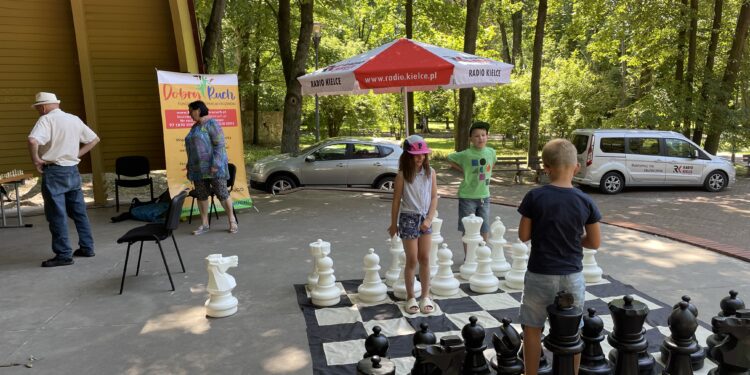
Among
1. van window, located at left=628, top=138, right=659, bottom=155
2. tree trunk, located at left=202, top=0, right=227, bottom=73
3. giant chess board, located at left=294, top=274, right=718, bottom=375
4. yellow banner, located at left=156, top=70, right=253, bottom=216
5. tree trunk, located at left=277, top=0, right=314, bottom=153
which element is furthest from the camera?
van window, located at left=628, top=138, right=659, bottom=155

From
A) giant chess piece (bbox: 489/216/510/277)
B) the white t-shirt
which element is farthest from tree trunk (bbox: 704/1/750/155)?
the white t-shirt

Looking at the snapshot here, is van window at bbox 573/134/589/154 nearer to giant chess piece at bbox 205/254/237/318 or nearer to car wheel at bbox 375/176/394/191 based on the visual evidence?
car wheel at bbox 375/176/394/191

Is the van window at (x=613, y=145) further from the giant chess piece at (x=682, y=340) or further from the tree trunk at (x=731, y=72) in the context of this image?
the giant chess piece at (x=682, y=340)

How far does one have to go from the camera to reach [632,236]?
23.2 feet

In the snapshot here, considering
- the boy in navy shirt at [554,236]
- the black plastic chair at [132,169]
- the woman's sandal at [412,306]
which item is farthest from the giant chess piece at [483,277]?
the black plastic chair at [132,169]

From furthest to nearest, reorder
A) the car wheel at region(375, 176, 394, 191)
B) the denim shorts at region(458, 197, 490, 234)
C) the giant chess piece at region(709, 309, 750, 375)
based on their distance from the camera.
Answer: the car wheel at region(375, 176, 394, 191)
the denim shorts at region(458, 197, 490, 234)
the giant chess piece at region(709, 309, 750, 375)

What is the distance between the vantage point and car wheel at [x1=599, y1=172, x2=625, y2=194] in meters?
13.1

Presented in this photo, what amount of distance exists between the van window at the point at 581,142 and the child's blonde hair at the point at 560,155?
37.7 feet

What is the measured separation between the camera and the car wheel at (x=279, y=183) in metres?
11.7

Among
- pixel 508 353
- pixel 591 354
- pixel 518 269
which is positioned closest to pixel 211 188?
pixel 518 269

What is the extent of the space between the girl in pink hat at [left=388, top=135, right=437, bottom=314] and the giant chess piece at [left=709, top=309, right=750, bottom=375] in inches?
87.8

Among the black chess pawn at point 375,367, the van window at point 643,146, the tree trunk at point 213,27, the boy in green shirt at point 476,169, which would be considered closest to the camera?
the black chess pawn at point 375,367

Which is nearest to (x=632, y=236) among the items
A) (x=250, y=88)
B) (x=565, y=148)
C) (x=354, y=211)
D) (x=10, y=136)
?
(x=354, y=211)

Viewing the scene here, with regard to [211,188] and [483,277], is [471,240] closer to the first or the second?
[483,277]
